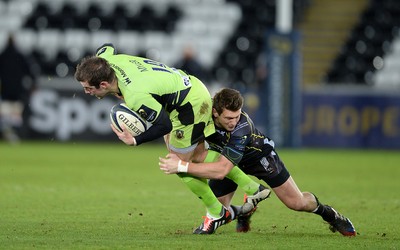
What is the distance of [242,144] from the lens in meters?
7.83

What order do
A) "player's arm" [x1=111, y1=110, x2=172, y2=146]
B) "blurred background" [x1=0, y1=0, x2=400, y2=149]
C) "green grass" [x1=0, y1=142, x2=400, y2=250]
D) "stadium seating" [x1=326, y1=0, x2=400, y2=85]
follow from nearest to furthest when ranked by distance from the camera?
1. "player's arm" [x1=111, y1=110, x2=172, y2=146]
2. "green grass" [x1=0, y1=142, x2=400, y2=250]
3. "blurred background" [x1=0, y1=0, x2=400, y2=149]
4. "stadium seating" [x1=326, y1=0, x2=400, y2=85]

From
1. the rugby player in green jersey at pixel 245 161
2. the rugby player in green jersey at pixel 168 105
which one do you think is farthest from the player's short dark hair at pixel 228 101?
the rugby player in green jersey at pixel 168 105

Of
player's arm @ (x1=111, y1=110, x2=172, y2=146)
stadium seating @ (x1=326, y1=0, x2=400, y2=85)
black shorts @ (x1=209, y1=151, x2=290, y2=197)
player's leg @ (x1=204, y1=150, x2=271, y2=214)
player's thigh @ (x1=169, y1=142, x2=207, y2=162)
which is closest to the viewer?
player's arm @ (x1=111, y1=110, x2=172, y2=146)

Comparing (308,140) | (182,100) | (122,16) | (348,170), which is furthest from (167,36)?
(182,100)

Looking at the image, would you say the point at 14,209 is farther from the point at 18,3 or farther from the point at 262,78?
the point at 18,3

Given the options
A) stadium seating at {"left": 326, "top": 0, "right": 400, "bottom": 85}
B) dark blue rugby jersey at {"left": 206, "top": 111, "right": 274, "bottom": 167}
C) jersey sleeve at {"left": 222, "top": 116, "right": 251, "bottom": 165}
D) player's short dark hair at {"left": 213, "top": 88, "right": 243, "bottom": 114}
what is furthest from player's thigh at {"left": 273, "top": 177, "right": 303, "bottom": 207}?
stadium seating at {"left": 326, "top": 0, "right": 400, "bottom": 85}

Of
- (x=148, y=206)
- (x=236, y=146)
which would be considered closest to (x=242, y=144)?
(x=236, y=146)

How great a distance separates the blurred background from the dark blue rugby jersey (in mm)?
12035

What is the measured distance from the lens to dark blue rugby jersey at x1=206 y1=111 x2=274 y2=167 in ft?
25.6

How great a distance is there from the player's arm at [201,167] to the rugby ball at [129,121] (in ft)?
1.10

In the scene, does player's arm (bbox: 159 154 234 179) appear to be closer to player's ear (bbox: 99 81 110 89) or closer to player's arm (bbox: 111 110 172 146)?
player's arm (bbox: 111 110 172 146)

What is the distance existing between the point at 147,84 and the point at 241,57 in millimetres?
16414

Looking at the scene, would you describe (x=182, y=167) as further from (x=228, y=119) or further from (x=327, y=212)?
(x=327, y=212)

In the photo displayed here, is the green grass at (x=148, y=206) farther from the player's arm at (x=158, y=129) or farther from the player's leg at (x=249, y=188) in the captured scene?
the player's arm at (x=158, y=129)
